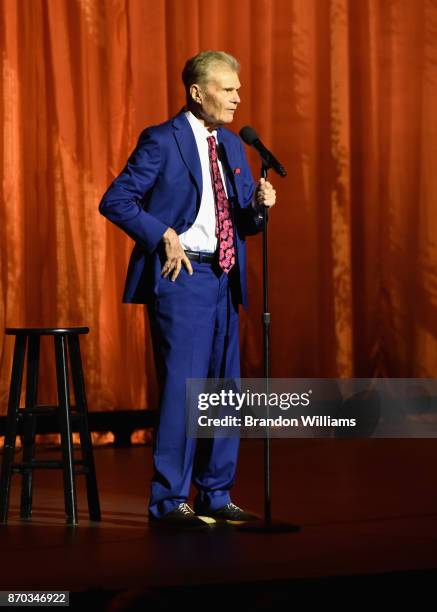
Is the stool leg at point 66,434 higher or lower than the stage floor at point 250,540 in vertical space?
higher

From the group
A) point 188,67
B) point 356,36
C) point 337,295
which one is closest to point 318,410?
point 337,295

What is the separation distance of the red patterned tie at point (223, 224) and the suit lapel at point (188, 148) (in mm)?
61

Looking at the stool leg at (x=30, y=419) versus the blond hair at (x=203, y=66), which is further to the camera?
the stool leg at (x=30, y=419)

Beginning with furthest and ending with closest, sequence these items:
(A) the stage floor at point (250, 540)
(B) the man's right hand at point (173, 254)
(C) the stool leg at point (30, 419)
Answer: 1. (C) the stool leg at point (30, 419)
2. (B) the man's right hand at point (173, 254)
3. (A) the stage floor at point (250, 540)

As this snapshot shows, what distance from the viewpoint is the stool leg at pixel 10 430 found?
3658 millimetres

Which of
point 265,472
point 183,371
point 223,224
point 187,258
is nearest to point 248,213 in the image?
point 223,224

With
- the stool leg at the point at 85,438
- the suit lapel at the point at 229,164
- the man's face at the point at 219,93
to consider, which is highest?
the man's face at the point at 219,93

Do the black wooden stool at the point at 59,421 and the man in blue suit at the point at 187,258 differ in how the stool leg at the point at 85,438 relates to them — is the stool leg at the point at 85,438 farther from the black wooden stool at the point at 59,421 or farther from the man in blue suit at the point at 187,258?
the man in blue suit at the point at 187,258

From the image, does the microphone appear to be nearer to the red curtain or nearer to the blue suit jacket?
the blue suit jacket

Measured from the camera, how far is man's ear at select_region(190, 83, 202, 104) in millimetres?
3495

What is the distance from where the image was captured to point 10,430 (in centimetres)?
373

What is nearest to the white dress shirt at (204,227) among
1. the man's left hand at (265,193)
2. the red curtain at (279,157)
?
the man's left hand at (265,193)

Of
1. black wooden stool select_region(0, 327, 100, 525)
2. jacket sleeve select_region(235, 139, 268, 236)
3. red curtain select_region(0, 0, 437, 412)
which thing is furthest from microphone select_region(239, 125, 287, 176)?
red curtain select_region(0, 0, 437, 412)

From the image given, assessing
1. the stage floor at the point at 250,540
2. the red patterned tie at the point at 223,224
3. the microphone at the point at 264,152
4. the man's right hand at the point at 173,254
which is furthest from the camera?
the red patterned tie at the point at 223,224
